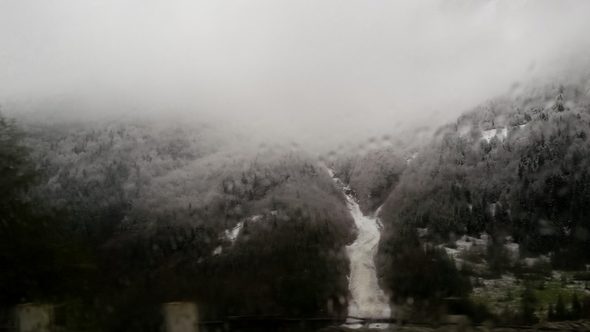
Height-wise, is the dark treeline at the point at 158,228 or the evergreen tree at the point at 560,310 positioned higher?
the dark treeline at the point at 158,228

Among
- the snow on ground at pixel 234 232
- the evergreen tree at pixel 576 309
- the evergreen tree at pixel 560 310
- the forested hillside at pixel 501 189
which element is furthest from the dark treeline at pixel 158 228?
the evergreen tree at pixel 576 309

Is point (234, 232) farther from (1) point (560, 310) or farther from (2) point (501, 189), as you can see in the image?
(1) point (560, 310)

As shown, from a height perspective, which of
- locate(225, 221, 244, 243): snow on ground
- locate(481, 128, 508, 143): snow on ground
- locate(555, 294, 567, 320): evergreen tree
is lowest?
locate(555, 294, 567, 320): evergreen tree

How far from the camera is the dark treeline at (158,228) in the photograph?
9.29 meters

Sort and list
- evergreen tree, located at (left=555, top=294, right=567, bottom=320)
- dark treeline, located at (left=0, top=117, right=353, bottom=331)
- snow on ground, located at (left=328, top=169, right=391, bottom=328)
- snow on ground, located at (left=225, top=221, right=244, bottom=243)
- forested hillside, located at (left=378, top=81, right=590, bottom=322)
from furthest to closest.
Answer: snow on ground, located at (left=225, top=221, right=244, bottom=243)
forested hillside, located at (left=378, top=81, right=590, bottom=322)
snow on ground, located at (left=328, top=169, right=391, bottom=328)
dark treeline, located at (left=0, top=117, right=353, bottom=331)
evergreen tree, located at (left=555, top=294, right=567, bottom=320)

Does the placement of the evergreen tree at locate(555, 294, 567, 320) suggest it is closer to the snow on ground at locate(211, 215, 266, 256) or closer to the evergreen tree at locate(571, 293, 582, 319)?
the evergreen tree at locate(571, 293, 582, 319)

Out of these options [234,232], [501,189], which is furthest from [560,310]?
[501,189]

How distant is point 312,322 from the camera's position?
757cm

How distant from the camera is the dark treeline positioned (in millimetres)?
9289

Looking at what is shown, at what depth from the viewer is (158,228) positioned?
2861 centimetres

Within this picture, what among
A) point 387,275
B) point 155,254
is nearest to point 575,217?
point 387,275

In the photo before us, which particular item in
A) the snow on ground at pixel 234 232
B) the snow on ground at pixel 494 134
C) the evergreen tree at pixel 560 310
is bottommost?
the evergreen tree at pixel 560 310

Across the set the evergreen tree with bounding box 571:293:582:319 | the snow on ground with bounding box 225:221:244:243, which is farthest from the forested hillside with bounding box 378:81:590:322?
the snow on ground with bounding box 225:221:244:243

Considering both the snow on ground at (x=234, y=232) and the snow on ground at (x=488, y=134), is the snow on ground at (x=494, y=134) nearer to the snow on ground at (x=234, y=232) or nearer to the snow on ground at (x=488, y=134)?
the snow on ground at (x=488, y=134)
